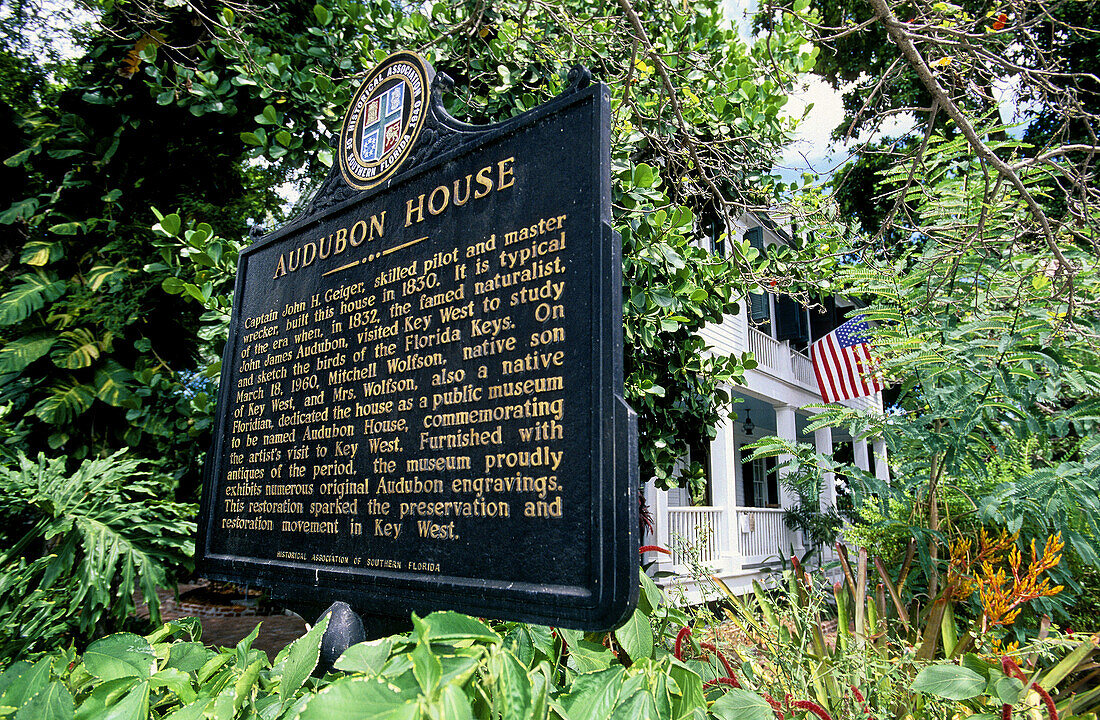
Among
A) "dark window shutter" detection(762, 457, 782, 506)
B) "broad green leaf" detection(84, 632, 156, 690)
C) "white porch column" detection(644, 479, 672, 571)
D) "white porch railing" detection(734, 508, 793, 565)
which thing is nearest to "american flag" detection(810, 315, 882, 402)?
"white porch railing" detection(734, 508, 793, 565)

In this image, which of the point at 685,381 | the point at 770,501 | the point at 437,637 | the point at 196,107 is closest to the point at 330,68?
the point at 196,107

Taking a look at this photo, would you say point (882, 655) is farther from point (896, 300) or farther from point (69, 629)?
point (69, 629)

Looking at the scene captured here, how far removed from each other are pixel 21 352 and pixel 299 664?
5.10 m

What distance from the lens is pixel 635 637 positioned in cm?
184

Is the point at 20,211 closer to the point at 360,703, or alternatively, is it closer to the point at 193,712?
the point at 193,712

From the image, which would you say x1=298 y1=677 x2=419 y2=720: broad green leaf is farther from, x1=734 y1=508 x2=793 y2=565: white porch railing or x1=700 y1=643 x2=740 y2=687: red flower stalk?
x1=734 y1=508 x2=793 y2=565: white porch railing

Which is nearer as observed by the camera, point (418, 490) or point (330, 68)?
point (418, 490)

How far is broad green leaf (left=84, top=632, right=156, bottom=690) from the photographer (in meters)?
1.72

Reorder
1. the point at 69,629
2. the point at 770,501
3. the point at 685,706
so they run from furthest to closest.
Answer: the point at 770,501
the point at 69,629
the point at 685,706

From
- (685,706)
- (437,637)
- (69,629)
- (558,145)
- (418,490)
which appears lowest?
(69,629)

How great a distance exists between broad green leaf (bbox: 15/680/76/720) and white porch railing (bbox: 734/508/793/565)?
11163 millimetres

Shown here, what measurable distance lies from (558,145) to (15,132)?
20.4 ft

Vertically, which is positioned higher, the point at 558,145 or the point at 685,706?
the point at 558,145

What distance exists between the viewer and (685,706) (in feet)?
5.10
